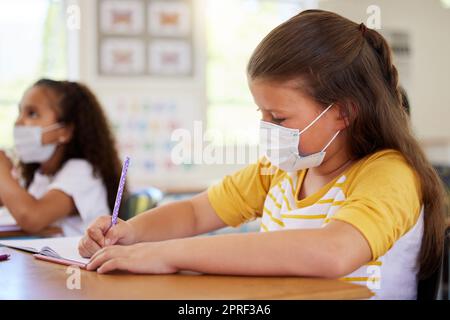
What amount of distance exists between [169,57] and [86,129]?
248 cm

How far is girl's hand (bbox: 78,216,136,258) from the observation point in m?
1.23

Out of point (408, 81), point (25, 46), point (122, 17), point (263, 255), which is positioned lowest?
point (263, 255)

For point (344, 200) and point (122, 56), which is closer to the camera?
point (344, 200)

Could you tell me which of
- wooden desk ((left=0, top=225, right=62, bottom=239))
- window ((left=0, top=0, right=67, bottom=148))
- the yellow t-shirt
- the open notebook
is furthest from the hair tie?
window ((left=0, top=0, right=67, bottom=148))

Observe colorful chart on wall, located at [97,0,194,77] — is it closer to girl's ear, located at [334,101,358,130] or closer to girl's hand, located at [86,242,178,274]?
girl's ear, located at [334,101,358,130]

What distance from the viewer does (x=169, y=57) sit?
4.84 metres

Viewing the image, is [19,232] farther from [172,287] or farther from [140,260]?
[172,287]

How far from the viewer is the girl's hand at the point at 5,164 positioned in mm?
2285

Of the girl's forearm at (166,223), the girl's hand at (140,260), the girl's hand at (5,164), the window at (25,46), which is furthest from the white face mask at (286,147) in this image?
the window at (25,46)

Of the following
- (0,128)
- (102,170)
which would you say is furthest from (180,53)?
(102,170)

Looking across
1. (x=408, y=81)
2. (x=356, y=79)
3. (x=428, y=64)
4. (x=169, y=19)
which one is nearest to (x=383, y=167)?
(x=356, y=79)

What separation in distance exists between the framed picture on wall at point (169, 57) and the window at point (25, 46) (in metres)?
0.66
